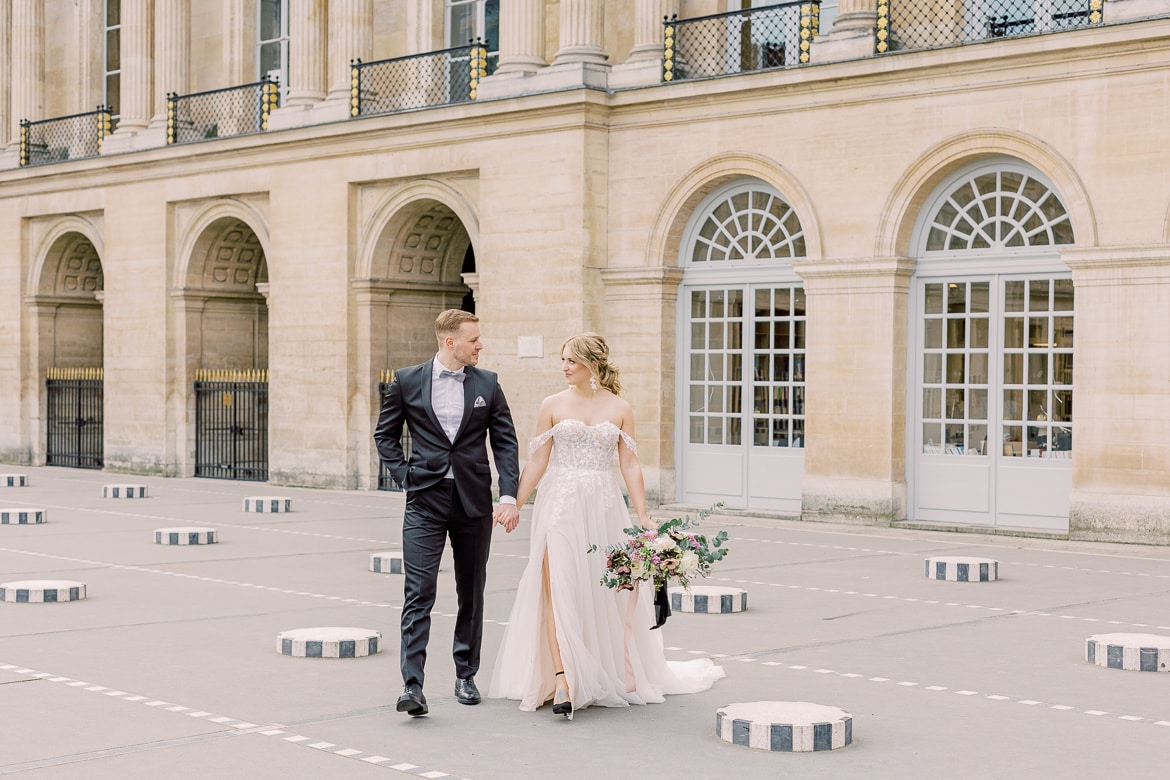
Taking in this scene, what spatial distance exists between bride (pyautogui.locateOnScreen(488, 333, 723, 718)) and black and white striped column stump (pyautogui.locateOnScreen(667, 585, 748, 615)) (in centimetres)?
335

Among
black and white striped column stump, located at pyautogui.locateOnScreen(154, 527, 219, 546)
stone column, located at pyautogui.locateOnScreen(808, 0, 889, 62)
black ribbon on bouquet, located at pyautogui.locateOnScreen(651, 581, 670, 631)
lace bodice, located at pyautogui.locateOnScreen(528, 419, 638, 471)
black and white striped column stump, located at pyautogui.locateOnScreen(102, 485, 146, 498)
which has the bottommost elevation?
black and white striped column stump, located at pyautogui.locateOnScreen(102, 485, 146, 498)

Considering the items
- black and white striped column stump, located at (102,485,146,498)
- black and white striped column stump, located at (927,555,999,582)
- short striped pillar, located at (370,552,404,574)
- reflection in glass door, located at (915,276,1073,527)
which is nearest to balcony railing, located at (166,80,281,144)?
black and white striped column stump, located at (102,485,146,498)

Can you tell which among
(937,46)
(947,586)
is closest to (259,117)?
(937,46)

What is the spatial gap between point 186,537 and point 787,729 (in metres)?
11.1

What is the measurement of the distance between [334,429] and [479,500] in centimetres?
1891

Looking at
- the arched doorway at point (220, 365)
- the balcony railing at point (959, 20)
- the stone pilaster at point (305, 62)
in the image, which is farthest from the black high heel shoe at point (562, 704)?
the arched doorway at point (220, 365)

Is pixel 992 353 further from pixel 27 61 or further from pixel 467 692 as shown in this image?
pixel 27 61

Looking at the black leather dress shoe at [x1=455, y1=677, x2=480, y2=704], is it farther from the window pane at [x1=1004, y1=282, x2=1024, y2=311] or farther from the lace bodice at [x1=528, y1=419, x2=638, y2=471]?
the window pane at [x1=1004, y1=282, x2=1024, y2=311]

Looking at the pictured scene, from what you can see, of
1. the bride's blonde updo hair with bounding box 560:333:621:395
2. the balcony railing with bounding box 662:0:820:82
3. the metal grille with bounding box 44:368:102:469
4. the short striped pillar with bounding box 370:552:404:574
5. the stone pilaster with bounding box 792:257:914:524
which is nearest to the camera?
the bride's blonde updo hair with bounding box 560:333:621:395

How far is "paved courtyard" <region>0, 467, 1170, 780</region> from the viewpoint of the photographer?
7.43 metres

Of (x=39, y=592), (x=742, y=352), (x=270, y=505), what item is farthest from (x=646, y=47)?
(x=39, y=592)

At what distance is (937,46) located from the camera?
20312 mm

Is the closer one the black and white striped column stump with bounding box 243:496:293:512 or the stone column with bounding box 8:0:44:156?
the black and white striped column stump with bounding box 243:496:293:512

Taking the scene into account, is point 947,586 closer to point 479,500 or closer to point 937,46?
point 479,500
